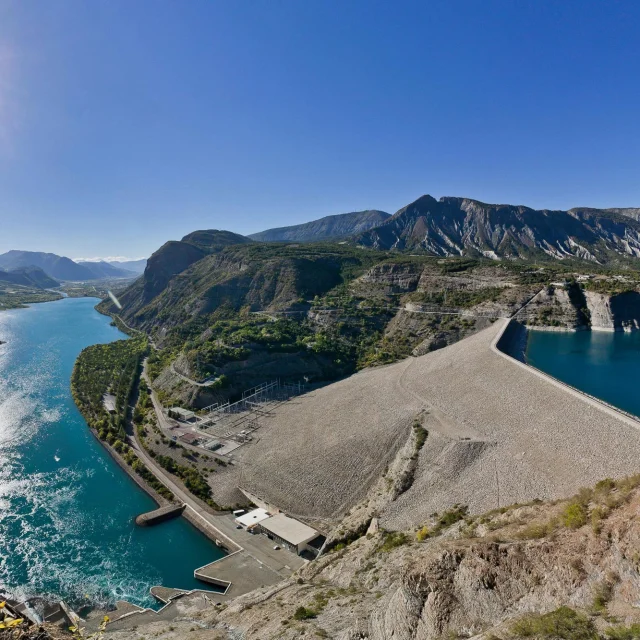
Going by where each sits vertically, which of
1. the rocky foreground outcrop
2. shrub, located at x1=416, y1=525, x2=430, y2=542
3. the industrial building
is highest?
the rocky foreground outcrop

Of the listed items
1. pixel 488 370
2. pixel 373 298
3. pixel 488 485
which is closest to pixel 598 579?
pixel 488 485

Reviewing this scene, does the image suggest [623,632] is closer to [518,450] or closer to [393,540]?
[393,540]

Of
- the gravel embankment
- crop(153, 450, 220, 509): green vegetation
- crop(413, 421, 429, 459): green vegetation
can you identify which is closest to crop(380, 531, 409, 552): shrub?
the gravel embankment

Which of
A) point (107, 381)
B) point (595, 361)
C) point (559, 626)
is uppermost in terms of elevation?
point (559, 626)

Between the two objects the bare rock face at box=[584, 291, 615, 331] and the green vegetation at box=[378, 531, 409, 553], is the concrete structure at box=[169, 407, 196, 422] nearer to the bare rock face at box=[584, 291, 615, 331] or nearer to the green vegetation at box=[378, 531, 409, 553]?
the green vegetation at box=[378, 531, 409, 553]

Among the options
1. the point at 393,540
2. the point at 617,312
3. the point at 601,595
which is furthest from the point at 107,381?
the point at 617,312

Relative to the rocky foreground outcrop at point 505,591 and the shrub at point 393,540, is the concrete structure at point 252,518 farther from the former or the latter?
the rocky foreground outcrop at point 505,591
